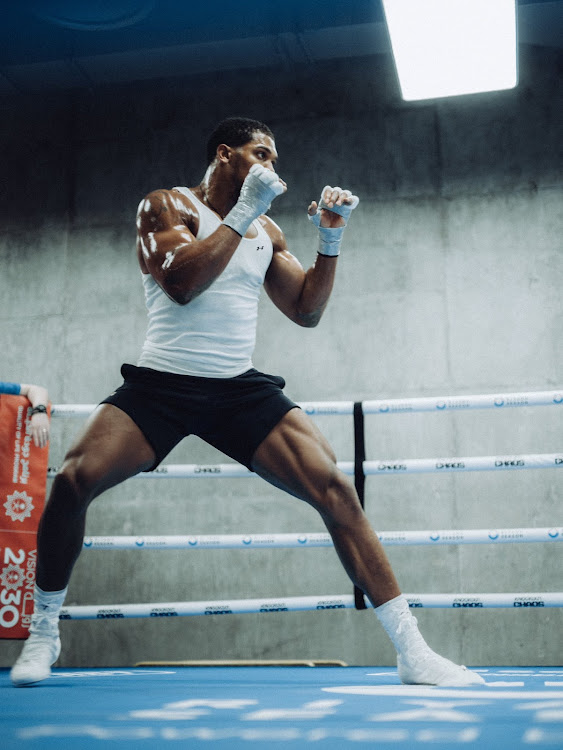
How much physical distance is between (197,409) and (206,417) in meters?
0.03

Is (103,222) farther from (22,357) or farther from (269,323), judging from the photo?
(269,323)

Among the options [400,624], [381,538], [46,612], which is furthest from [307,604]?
[46,612]

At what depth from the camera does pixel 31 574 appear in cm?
290

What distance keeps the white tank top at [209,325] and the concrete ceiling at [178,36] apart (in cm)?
234

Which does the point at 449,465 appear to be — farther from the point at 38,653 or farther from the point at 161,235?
the point at 38,653

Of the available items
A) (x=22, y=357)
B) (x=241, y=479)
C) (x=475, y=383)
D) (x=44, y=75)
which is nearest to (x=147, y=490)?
(x=241, y=479)

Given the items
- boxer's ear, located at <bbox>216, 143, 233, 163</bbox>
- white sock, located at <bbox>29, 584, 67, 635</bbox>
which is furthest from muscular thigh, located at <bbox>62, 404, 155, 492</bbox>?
boxer's ear, located at <bbox>216, 143, 233, 163</bbox>

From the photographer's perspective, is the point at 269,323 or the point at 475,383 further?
the point at 269,323

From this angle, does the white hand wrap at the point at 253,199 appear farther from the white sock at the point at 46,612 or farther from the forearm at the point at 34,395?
the forearm at the point at 34,395

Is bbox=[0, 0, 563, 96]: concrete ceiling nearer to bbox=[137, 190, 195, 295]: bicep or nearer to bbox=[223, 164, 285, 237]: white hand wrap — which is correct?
bbox=[137, 190, 195, 295]: bicep

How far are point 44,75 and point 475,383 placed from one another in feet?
10.3

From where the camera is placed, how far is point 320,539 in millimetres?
2791

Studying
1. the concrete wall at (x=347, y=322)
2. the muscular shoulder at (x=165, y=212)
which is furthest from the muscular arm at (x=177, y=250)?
the concrete wall at (x=347, y=322)

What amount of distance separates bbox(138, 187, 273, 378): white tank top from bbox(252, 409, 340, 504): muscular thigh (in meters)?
0.22
